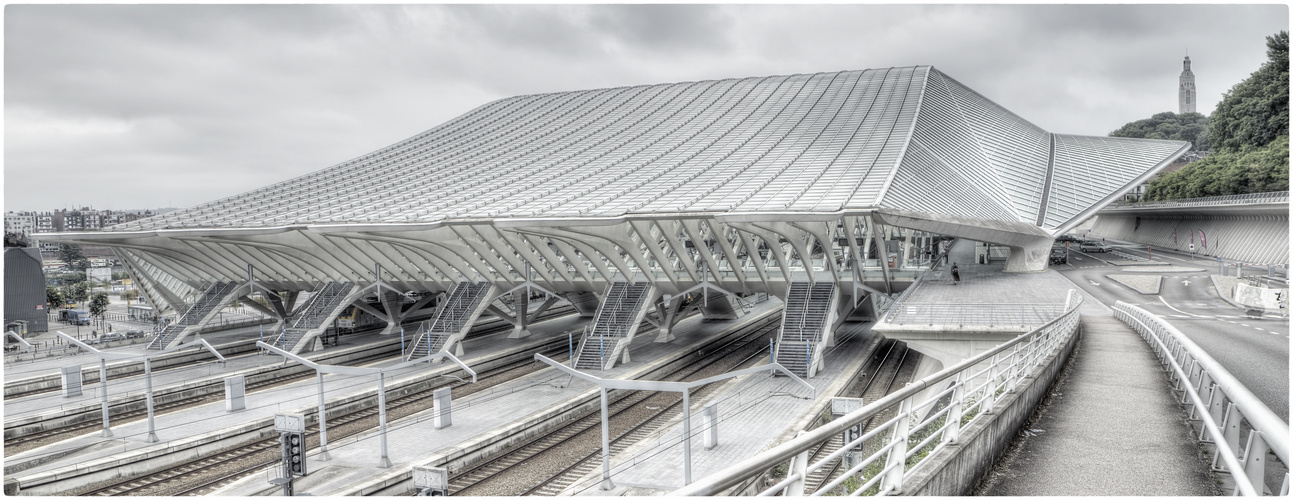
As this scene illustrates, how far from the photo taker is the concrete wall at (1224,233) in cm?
4259

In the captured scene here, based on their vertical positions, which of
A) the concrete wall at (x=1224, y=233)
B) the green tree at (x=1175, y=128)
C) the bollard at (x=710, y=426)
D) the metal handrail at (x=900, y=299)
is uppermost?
the green tree at (x=1175, y=128)

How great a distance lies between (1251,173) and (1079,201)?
70.7 feet

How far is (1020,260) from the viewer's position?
37.3 metres

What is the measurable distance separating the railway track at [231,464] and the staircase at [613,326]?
666 cm

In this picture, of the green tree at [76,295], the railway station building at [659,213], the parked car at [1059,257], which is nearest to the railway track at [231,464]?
the railway station building at [659,213]

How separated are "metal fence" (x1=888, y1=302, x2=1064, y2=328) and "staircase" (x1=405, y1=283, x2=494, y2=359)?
63.7 feet

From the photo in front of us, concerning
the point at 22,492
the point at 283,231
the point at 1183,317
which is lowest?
the point at 22,492

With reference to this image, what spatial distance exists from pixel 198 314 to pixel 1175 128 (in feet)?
435

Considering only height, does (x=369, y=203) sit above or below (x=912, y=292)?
above

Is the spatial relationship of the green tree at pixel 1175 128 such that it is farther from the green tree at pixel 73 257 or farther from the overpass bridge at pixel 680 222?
the green tree at pixel 73 257

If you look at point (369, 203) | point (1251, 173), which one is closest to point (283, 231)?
point (369, 203)

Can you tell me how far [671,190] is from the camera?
1323 inches

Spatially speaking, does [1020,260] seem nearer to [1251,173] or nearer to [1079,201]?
[1079,201]

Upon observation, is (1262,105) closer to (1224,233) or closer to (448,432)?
(1224,233)
